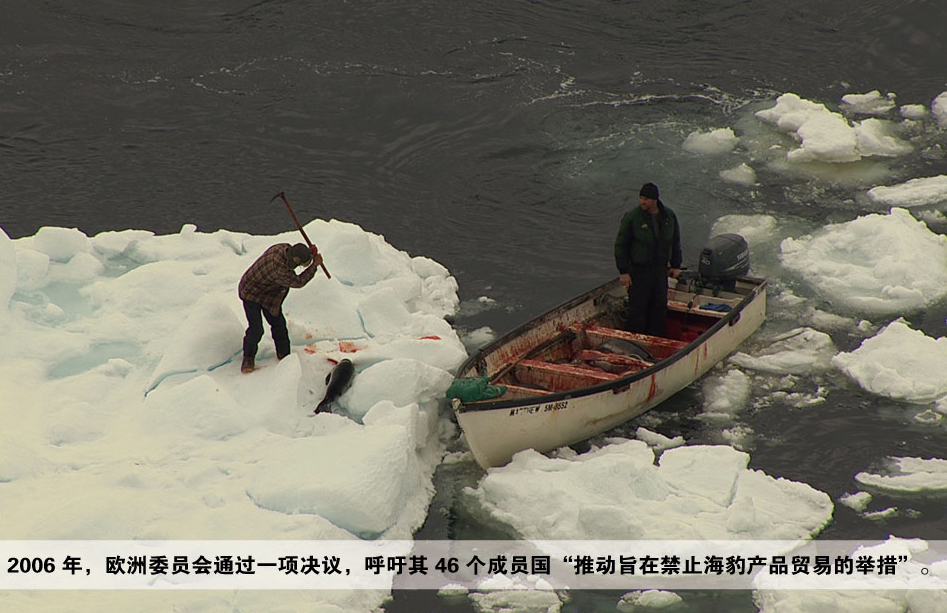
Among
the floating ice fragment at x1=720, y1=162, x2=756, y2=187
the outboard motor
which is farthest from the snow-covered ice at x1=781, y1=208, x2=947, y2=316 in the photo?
the floating ice fragment at x1=720, y1=162, x2=756, y2=187

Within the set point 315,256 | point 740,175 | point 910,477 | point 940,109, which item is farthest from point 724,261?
point 940,109

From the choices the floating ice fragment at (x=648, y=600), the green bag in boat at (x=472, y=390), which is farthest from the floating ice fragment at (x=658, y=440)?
the floating ice fragment at (x=648, y=600)

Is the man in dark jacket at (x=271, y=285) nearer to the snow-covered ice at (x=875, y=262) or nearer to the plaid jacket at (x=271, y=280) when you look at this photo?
the plaid jacket at (x=271, y=280)

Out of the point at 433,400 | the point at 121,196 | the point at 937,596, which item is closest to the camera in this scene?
the point at 937,596

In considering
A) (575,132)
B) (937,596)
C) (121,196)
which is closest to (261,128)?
(121,196)

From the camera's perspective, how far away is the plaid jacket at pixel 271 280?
35.0 ft

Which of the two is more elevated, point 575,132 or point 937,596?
point 575,132

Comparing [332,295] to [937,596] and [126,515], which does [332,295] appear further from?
[937,596]

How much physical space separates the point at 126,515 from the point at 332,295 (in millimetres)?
3697

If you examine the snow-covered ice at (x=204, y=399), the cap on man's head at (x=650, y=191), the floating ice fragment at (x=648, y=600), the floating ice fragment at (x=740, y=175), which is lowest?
the floating ice fragment at (x=648, y=600)

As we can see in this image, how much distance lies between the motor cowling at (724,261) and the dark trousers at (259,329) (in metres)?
4.77

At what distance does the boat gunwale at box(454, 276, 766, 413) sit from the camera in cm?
1015

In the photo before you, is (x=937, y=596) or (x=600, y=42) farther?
Answer: (x=600, y=42)

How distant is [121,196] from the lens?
1697 cm
